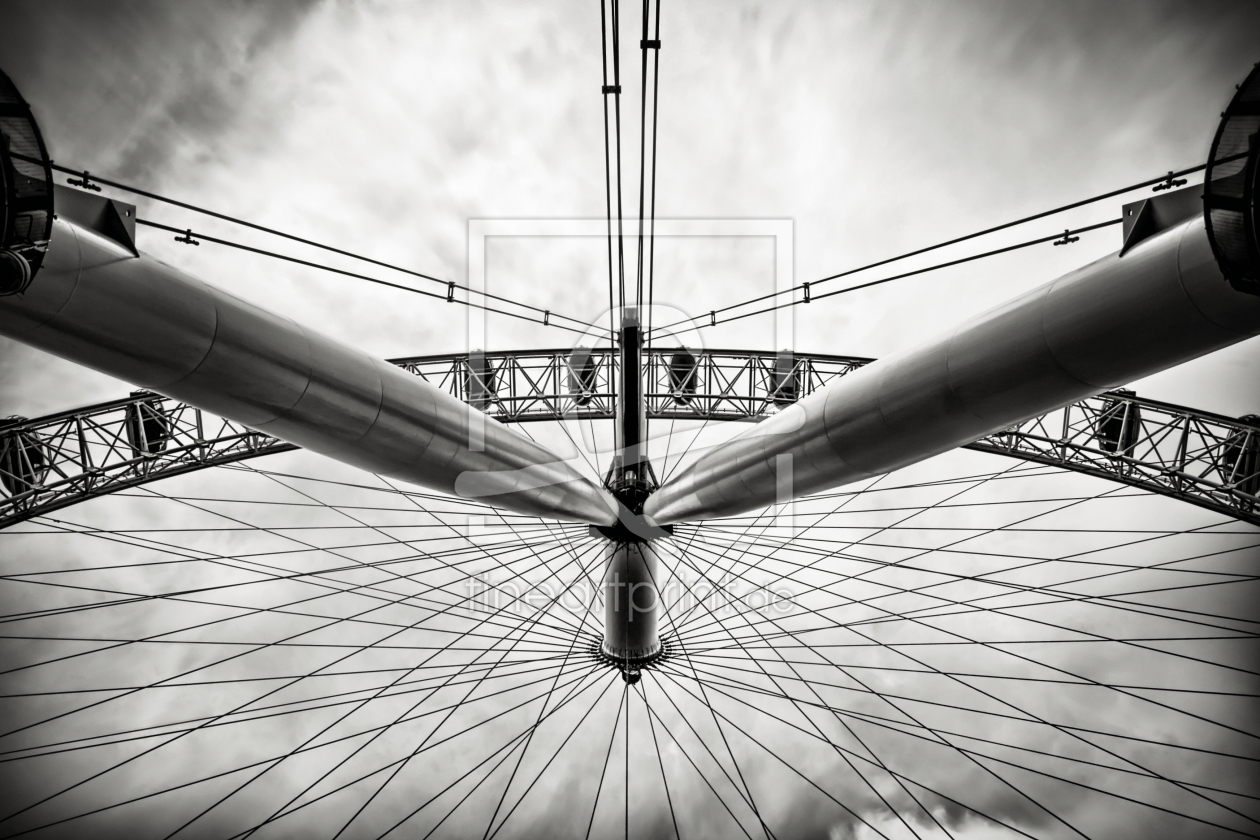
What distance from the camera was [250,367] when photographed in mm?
4434

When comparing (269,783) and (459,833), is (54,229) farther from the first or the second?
(459,833)

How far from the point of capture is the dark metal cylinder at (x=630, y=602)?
12.9 meters

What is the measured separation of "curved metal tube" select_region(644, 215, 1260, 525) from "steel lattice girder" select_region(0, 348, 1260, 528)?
330 inches

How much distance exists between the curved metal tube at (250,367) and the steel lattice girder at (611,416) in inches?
402

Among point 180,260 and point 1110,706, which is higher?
point 180,260

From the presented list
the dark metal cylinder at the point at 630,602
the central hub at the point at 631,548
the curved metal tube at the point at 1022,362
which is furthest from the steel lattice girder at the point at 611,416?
the curved metal tube at the point at 1022,362

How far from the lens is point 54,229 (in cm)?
371

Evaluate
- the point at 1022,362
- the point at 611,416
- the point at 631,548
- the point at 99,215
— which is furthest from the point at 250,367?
the point at 611,416

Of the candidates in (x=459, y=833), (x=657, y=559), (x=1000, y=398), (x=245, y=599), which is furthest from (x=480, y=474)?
(x=459, y=833)

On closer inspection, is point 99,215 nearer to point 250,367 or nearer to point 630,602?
point 250,367

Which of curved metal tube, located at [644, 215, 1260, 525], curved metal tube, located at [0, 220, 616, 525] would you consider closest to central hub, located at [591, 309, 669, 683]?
curved metal tube, located at [0, 220, 616, 525]

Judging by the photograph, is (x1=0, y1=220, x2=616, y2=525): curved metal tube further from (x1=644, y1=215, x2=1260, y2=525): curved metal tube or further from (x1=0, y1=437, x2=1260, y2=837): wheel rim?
(x1=0, y1=437, x2=1260, y2=837): wheel rim

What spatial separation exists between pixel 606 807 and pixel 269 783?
1984 cm

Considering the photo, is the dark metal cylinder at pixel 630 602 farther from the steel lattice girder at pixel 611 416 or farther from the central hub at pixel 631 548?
the steel lattice girder at pixel 611 416
